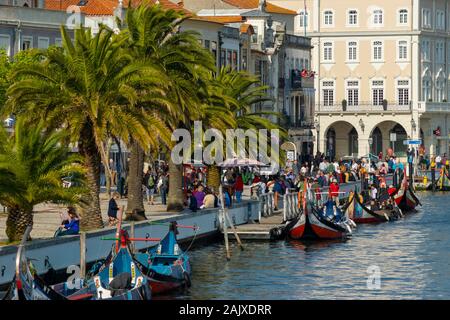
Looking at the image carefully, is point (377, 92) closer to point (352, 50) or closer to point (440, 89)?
point (352, 50)

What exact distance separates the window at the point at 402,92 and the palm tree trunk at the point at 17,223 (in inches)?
4255

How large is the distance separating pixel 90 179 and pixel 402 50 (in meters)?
104

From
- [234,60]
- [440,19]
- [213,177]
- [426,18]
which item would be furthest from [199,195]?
[440,19]

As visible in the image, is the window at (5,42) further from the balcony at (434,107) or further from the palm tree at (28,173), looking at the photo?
the balcony at (434,107)

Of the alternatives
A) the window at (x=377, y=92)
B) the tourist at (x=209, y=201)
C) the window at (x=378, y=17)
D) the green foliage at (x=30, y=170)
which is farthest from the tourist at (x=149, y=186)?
the window at (x=378, y=17)

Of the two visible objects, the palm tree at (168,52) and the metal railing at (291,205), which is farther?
the metal railing at (291,205)

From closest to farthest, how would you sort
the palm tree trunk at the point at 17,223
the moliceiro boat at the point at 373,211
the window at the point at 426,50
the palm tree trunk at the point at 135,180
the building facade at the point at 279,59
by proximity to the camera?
1. the palm tree trunk at the point at 17,223
2. the palm tree trunk at the point at 135,180
3. the moliceiro boat at the point at 373,211
4. the building facade at the point at 279,59
5. the window at the point at 426,50

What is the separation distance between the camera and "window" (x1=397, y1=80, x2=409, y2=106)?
516ft

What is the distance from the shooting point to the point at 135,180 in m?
66.3

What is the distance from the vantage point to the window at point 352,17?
529ft

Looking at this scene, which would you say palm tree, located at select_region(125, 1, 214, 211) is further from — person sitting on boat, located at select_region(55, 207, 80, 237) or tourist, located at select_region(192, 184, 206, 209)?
person sitting on boat, located at select_region(55, 207, 80, 237)

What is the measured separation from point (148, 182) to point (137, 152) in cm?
1264

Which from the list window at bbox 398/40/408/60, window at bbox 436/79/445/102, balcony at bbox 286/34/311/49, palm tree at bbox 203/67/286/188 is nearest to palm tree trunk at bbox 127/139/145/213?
palm tree at bbox 203/67/286/188

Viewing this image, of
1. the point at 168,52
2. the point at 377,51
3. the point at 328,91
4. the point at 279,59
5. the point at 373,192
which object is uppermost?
the point at 377,51
